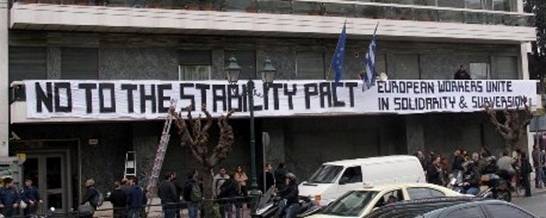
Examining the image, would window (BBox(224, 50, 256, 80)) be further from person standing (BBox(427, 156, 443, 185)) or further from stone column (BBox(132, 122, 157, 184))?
person standing (BBox(427, 156, 443, 185))

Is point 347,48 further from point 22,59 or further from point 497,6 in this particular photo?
point 22,59

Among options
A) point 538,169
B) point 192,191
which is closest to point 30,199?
point 192,191

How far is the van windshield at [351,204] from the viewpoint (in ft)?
44.4

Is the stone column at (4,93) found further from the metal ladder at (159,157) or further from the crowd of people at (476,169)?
the crowd of people at (476,169)

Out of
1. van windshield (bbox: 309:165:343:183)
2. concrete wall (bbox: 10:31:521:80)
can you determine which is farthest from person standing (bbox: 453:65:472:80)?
van windshield (bbox: 309:165:343:183)

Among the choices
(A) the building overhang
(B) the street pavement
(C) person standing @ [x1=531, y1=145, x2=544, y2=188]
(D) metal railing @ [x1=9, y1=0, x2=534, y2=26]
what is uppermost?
(D) metal railing @ [x1=9, y1=0, x2=534, y2=26]

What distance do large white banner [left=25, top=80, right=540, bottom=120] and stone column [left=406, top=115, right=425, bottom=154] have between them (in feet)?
5.49

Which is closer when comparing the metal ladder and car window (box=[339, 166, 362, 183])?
car window (box=[339, 166, 362, 183])

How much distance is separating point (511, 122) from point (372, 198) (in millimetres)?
16183

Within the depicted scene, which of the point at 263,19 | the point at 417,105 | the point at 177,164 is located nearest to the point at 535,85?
the point at 417,105

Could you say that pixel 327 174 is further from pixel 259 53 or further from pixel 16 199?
pixel 16 199

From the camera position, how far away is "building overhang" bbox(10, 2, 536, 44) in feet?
71.4

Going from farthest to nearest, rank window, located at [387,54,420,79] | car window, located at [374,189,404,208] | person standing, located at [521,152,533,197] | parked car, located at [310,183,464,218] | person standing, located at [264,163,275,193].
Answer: window, located at [387,54,420,79] < person standing, located at [521,152,533,197] < person standing, located at [264,163,275,193] < car window, located at [374,189,404,208] < parked car, located at [310,183,464,218]

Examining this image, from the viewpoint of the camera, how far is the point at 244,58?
1019 inches
